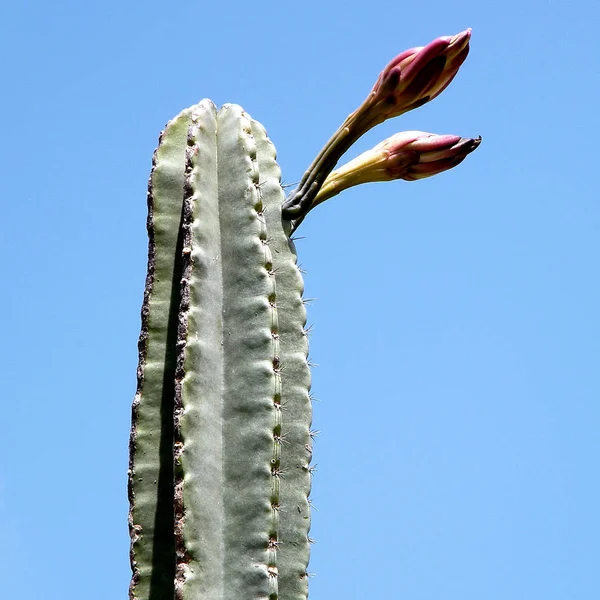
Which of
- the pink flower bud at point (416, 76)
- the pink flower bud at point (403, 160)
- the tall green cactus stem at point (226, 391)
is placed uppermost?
the pink flower bud at point (416, 76)

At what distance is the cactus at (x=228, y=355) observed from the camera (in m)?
2.82

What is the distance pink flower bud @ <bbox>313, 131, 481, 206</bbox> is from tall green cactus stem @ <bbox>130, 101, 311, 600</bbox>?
263mm

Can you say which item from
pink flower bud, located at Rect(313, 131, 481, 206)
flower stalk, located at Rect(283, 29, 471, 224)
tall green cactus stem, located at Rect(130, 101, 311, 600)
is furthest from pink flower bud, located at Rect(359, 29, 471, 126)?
tall green cactus stem, located at Rect(130, 101, 311, 600)

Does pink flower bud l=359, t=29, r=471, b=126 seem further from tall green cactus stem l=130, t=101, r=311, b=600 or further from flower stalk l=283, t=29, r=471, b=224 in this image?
tall green cactus stem l=130, t=101, r=311, b=600

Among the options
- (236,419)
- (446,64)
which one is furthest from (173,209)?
(446,64)

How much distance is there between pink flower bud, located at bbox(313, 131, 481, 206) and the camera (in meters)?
3.38

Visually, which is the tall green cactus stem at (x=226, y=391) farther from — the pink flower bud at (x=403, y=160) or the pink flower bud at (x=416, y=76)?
the pink flower bud at (x=416, y=76)

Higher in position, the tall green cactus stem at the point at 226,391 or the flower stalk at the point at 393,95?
the flower stalk at the point at 393,95

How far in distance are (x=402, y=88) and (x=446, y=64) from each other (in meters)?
0.16

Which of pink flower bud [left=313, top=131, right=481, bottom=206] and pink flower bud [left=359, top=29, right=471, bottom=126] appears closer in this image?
pink flower bud [left=359, top=29, right=471, bottom=126]

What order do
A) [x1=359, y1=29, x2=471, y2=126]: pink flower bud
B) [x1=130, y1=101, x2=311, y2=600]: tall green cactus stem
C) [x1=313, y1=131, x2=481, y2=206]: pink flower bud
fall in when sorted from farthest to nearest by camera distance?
[x1=313, y1=131, x2=481, y2=206]: pink flower bud < [x1=359, y1=29, x2=471, y2=126]: pink flower bud < [x1=130, y1=101, x2=311, y2=600]: tall green cactus stem

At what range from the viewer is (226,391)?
9.80ft

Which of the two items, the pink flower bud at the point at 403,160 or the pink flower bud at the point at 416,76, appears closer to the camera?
the pink flower bud at the point at 416,76

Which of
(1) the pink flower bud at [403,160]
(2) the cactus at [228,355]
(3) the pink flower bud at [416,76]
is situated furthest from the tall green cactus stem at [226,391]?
(3) the pink flower bud at [416,76]
